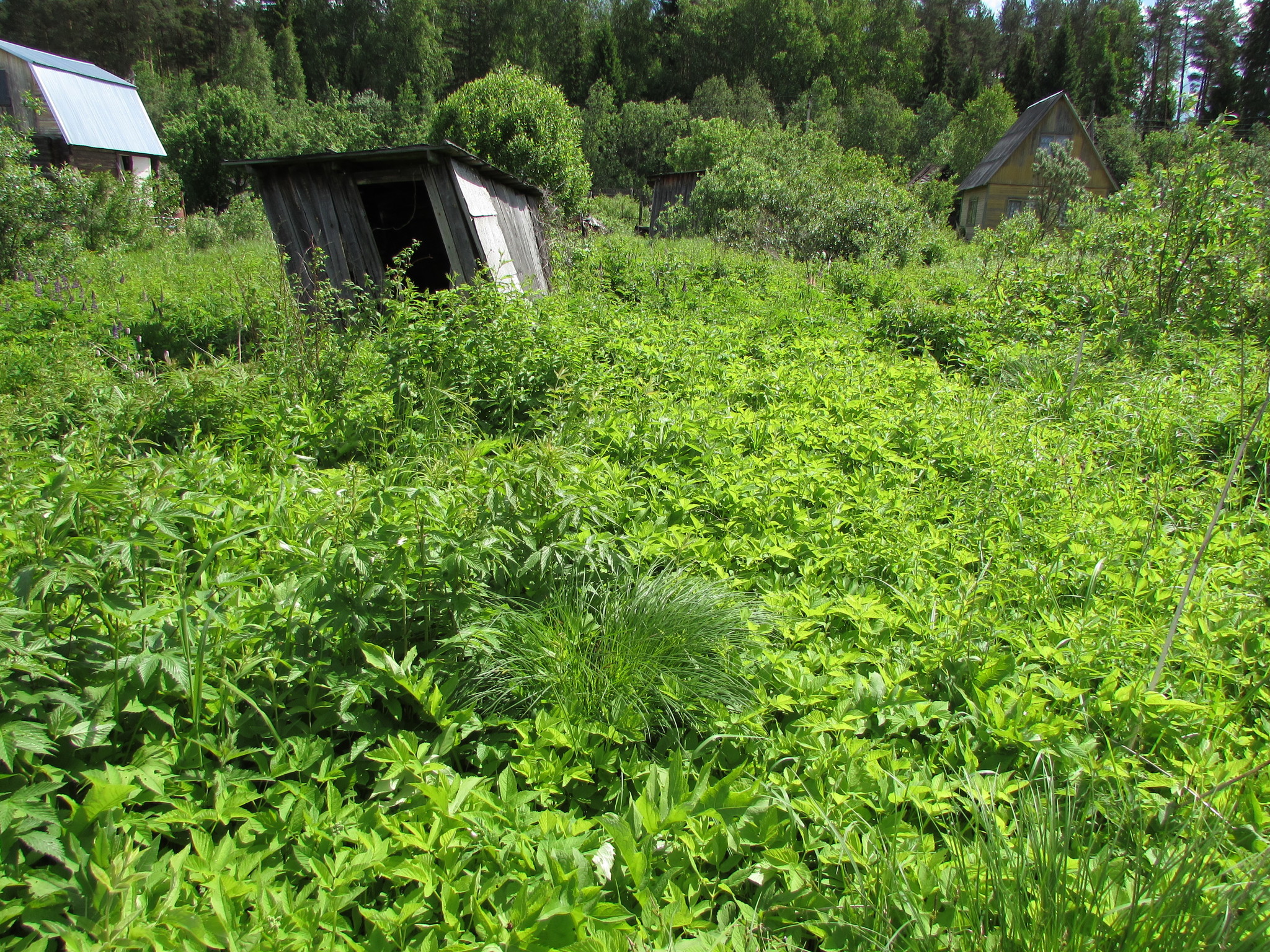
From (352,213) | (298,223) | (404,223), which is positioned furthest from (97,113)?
(352,213)

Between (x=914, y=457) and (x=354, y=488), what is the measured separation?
3.31m

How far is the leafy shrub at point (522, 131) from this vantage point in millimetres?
16750

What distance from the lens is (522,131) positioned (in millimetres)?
16812

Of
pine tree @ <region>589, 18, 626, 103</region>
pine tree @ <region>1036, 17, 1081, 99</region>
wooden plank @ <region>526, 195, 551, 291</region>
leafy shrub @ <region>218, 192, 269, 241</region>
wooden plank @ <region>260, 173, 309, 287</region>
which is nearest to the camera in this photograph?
wooden plank @ <region>260, 173, 309, 287</region>

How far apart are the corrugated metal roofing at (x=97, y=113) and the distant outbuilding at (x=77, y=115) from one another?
0.09 ft

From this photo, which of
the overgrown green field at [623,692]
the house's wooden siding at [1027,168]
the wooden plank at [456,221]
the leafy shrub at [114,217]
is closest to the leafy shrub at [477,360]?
the overgrown green field at [623,692]

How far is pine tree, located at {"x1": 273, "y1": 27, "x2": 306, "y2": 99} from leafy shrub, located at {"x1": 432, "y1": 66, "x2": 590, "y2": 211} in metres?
33.7

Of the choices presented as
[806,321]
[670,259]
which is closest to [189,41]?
[670,259]

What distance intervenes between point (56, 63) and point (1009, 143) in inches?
1604

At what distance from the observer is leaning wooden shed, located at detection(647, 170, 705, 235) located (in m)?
23.9

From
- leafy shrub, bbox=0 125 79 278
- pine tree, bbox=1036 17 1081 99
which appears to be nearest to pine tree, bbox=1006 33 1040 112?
pine tree, bbox=1036 17 1081 99

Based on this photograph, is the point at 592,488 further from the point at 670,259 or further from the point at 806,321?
the point at 670,259

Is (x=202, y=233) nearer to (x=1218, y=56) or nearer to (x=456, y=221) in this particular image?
(x=456, y=221)

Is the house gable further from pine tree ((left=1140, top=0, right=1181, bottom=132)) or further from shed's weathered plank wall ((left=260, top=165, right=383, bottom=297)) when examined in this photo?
shed's weathered plank wall ((left=260, top=165, right=383, bottom=297))
